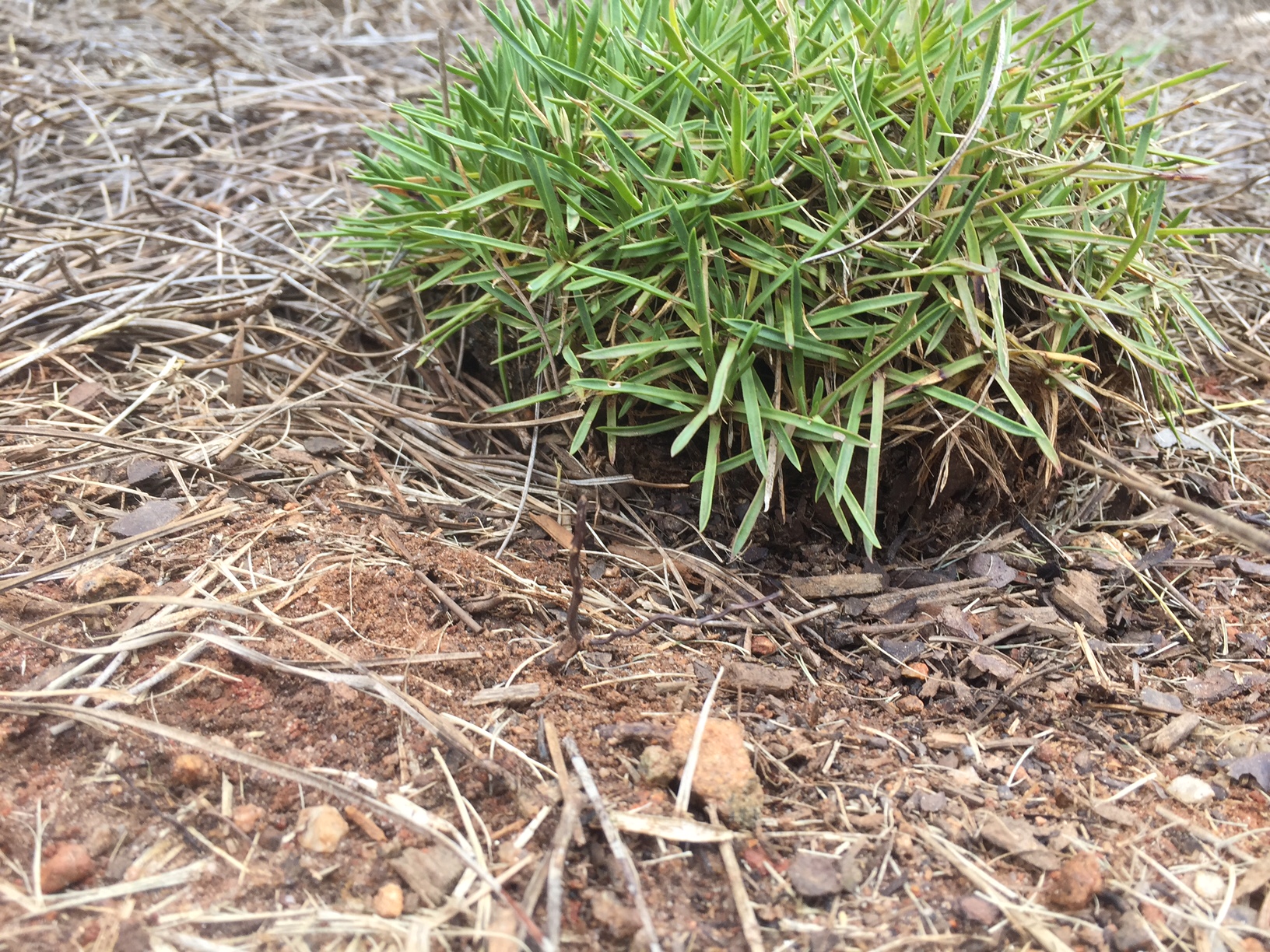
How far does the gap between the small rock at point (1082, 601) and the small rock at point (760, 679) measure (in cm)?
61

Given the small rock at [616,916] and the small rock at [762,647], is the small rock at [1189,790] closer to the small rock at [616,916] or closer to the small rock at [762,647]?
the small rock at [762,647]

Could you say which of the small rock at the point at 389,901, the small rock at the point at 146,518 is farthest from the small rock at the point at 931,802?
the small rock at the point at 146,518

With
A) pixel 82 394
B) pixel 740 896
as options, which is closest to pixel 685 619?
pixel 740 896

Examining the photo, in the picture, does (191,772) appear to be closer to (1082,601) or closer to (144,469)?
(144,469)

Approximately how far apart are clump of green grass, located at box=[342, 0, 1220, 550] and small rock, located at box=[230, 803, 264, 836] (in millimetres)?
868

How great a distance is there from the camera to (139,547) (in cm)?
156

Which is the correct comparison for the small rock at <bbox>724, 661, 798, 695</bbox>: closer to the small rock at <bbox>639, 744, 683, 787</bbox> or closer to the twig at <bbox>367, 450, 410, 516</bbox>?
the small rock at <bbox>639, 744, 683, 787</bbox>

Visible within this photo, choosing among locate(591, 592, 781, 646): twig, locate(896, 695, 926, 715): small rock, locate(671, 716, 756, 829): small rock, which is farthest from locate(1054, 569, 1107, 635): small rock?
locate(671, 716, 756, 829): small rock

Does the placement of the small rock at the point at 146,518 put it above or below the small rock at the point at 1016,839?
below

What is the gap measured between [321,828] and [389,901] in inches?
5.6

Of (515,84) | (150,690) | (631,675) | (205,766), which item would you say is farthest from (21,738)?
(515,84)

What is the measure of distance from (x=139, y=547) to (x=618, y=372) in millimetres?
921

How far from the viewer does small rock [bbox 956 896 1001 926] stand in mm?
1102

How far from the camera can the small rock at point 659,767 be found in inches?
49.0
